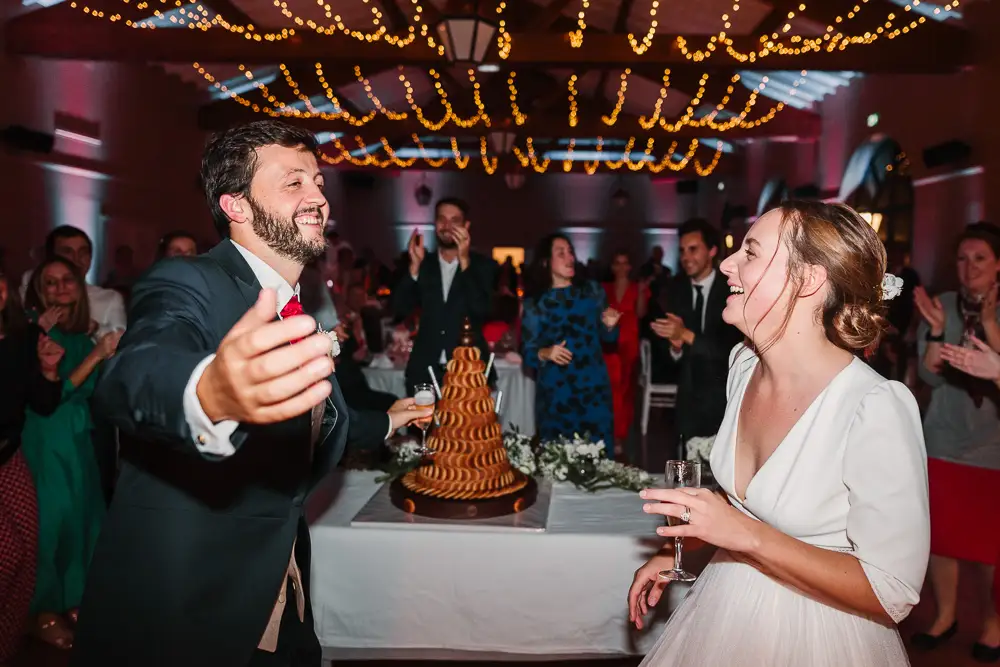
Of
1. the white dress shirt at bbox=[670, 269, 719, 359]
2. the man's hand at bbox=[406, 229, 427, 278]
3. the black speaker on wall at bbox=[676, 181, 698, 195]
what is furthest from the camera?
the black speaker on wall at bbox=[676, 181, 698, 195]

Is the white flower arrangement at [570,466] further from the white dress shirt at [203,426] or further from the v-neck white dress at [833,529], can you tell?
the white dress shirt at [203,426]

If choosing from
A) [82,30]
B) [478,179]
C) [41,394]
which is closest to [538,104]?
[478,179]

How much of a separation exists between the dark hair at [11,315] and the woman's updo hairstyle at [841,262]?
2.66 m

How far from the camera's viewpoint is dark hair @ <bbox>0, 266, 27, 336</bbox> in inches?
106

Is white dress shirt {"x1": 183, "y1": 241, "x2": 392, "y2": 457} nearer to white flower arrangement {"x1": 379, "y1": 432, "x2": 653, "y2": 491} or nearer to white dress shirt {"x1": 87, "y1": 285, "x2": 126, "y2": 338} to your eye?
white flower arrangement {"x1": 379, "y1": 432, "x2": 653, "y2": 491}

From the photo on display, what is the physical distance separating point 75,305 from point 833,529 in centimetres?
345

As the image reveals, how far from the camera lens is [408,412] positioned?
2367 millimetres

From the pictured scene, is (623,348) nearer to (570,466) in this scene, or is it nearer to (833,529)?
(570,466)

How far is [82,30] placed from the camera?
7.21 metres

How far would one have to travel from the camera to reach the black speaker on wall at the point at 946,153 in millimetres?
6418

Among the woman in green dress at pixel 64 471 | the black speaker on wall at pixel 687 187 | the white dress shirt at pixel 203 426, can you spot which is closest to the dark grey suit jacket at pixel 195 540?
the white dress shirt at pixel 203 426

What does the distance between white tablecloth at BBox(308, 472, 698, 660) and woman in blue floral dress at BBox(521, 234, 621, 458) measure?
2.33 m

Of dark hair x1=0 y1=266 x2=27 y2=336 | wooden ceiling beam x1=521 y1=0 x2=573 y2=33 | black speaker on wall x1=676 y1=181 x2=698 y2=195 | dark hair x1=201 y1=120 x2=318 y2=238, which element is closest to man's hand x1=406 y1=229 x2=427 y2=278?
dark hair x1=0 y1=266 x2=27 y2=336

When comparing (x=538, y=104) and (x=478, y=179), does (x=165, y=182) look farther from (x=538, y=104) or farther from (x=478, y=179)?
(x=478, y=179)
